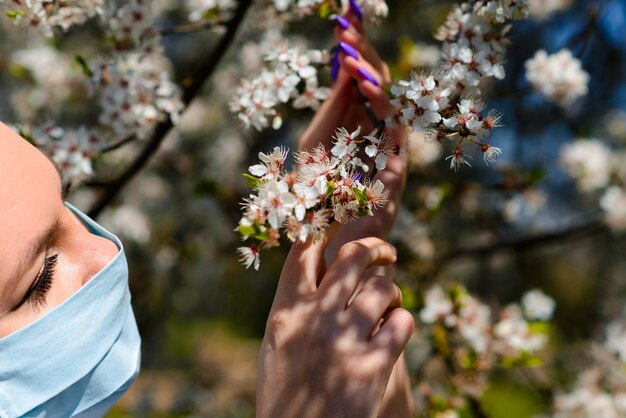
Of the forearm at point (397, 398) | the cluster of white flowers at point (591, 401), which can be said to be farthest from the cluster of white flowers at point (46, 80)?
the cluster of white flowers at point (591, 401)

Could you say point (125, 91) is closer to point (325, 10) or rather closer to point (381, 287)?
point (325, 10)

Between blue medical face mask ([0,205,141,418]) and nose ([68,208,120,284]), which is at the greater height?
nose ([68,208,120,284])

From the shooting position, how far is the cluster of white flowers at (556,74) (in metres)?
2.49

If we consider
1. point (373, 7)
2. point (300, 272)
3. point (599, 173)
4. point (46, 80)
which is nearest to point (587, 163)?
point (599, 173)

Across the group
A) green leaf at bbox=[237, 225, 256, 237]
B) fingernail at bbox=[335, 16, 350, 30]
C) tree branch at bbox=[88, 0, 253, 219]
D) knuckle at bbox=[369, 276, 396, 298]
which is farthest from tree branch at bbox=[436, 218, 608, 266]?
green leaf at bbox=[237, 225, 256, 237]

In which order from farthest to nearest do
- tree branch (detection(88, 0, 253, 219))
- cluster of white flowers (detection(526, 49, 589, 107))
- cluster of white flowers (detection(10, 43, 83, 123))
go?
cluster of white flowers (detection(10, 43, 83, 123)) → cluster of white flowers (detection(526, 49, 589, 107)) → tree branch (detection(88, 0, 253, 219))

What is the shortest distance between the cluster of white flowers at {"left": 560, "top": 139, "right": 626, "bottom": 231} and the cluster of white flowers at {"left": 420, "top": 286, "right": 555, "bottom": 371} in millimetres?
974

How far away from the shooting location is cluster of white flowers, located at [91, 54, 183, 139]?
81.3 inches

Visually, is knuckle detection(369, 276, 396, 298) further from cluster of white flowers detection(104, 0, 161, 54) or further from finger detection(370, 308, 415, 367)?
cluster of white flowers detection(104, 0, 161, 54)

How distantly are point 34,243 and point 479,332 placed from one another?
1673mm

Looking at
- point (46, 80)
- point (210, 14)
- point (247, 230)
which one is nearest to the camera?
point (247, 230)

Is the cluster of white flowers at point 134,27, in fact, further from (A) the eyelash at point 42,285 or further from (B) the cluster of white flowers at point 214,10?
(A) the eyelash at point 42,285

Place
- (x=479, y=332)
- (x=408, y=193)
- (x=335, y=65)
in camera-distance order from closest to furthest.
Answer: (x=335, y=65), (x=479, y=332), (x=408, y=193)

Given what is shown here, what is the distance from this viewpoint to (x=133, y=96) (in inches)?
81.6
